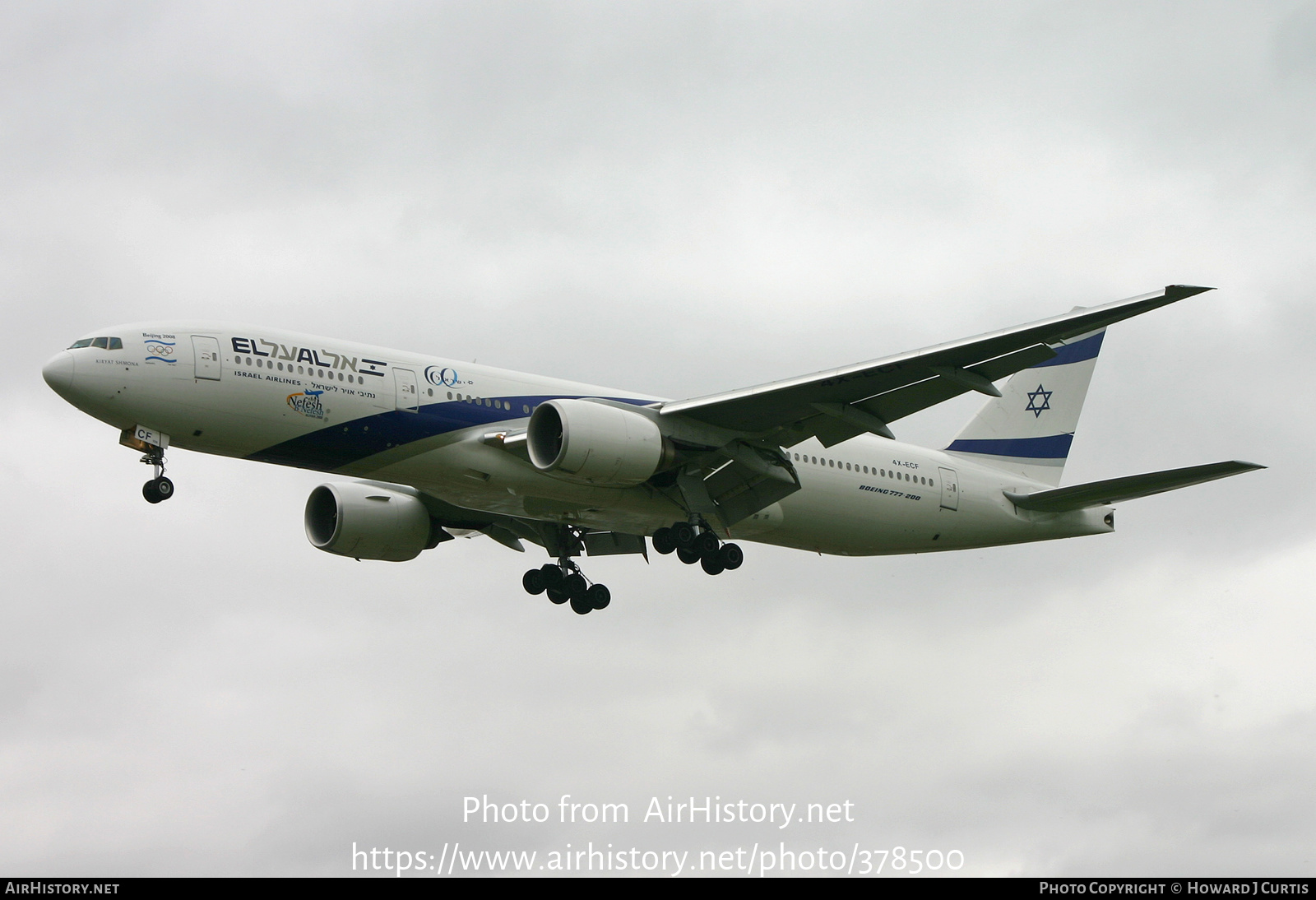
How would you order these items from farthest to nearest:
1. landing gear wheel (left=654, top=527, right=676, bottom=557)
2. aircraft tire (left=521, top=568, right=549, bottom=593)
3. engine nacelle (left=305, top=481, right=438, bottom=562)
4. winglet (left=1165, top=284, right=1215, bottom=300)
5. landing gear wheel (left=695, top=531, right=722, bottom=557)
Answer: aircraft tire (left=521, top=568, right=549, bottom=593) → engine nacelle (left=305, top=481, right=438, bottom=562) → landing gear wheel (left=654, top=527, right=676, bottom=557) → landing gear wheel (left=695, top=531, right=722, bottom=557) → winglet (left=1165, top=284, right=1215, bottom=300)

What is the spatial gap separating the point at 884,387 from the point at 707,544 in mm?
5303

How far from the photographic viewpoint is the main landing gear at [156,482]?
26203mm

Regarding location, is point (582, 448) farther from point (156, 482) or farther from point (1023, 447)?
point (1023, 447)

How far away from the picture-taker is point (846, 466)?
32.3m

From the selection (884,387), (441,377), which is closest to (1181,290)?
(884,387)

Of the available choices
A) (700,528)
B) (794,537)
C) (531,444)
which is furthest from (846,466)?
(531,444)

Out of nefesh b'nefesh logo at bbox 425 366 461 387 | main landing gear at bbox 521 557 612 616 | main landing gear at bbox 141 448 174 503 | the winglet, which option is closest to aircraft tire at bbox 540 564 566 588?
main landing gear at bbox 521 557 612 616

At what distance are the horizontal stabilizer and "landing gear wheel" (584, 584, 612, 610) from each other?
1014 centimetres

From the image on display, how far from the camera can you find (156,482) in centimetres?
2641

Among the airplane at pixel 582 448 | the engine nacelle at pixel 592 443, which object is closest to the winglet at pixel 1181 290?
the airplane at pixel 582 448

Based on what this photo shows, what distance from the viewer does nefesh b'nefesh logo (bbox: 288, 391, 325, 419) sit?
1047 inches

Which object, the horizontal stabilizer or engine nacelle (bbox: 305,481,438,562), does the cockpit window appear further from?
the horizontal stabilizer
